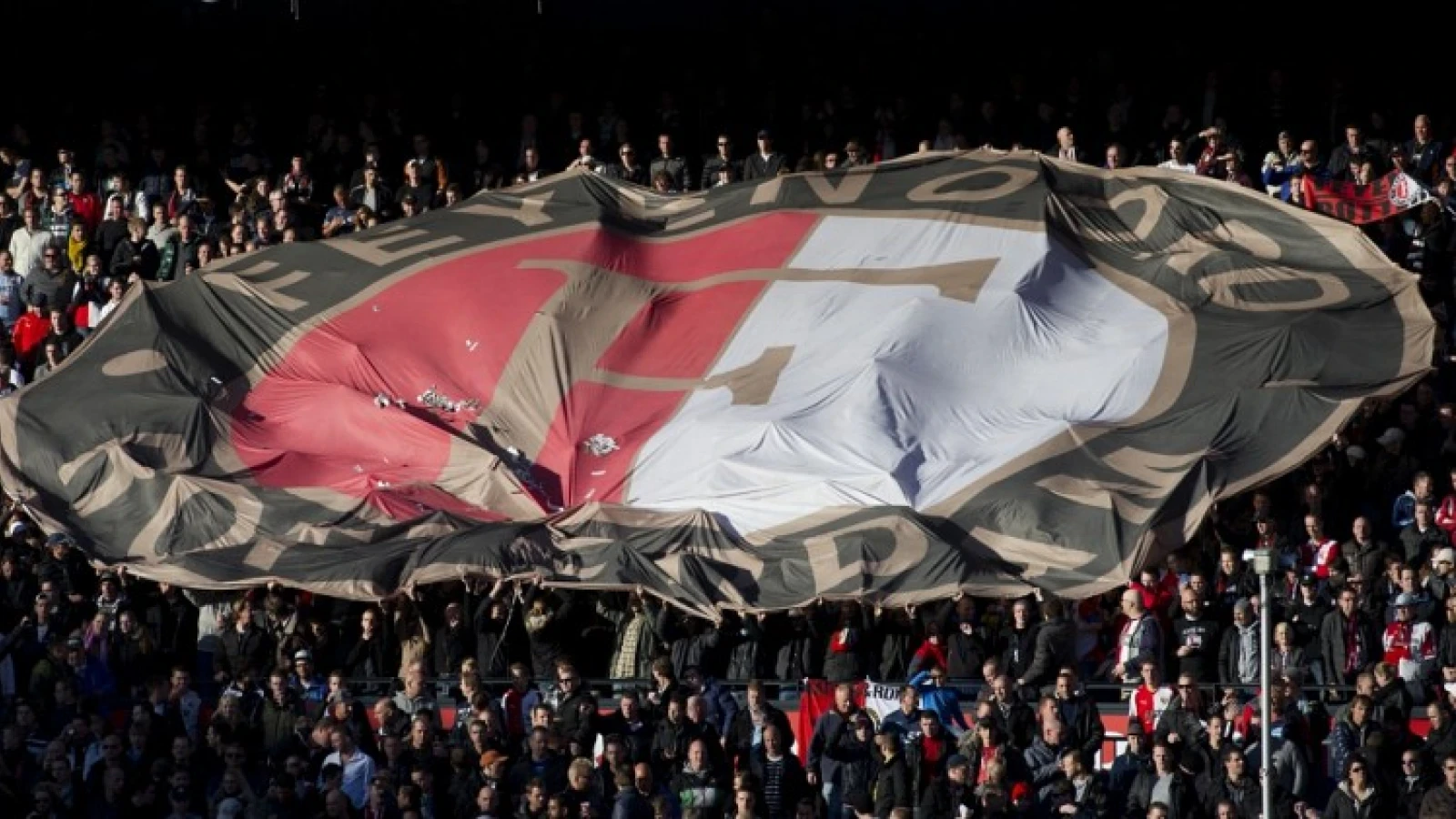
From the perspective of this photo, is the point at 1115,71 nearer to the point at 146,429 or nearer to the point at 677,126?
the point at 677,126

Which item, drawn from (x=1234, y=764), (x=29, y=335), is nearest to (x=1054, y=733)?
(x=1234, y=764)

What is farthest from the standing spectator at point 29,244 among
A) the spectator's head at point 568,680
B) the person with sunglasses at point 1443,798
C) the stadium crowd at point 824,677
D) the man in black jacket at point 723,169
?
the person with sunglasses at point 1443,798

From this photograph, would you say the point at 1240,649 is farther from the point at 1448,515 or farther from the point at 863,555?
the point at 863,555

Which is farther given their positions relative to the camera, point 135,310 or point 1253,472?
point 135,310

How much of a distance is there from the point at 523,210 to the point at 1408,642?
10.4 m

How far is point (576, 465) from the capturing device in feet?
89.6

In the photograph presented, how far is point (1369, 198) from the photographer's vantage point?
30062 millimetres

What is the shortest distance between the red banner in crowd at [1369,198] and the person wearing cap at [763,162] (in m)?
5.22

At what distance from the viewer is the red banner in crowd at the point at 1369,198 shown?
29906mm

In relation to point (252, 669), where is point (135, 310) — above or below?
above

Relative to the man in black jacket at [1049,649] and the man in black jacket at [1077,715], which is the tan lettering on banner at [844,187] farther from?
the man in black jacket at [1077,715]

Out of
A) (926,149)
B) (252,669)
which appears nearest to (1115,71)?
(926,149)

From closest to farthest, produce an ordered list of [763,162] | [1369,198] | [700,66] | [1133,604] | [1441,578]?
[1441,578]
[1133,604]
[1369,198]
[763,162]
[700,66]

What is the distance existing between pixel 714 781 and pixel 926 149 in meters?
10.1
